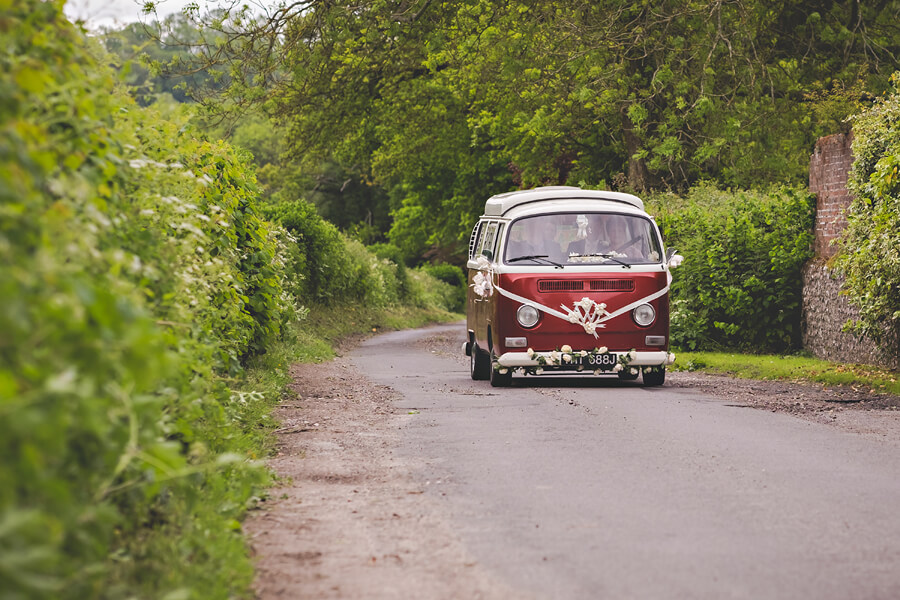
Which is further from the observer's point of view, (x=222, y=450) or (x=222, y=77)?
(x=222, y=77)

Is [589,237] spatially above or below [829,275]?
above

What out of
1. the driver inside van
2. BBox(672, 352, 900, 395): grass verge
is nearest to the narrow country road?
the driver inside van

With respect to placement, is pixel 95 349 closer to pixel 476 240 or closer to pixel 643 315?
pixel 643 315

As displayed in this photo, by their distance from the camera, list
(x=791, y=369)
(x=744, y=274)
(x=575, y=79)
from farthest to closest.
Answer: (x=575, y=79) < (x=744, y=274) < (x=791, y=369)

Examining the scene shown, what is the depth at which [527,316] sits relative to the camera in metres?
14.5

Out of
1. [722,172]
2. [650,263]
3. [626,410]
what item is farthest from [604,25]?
[626,410]

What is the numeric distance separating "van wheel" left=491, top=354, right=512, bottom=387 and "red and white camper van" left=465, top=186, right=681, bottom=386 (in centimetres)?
1

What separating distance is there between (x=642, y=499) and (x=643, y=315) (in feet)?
24.5

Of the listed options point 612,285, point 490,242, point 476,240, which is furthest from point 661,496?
point 476,240

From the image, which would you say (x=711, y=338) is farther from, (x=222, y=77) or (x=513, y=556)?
(x=513, y=556)

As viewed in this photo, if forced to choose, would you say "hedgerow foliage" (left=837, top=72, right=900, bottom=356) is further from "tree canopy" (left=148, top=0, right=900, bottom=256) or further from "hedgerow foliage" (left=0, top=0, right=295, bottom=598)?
"hedgerow foliage" (left=0, top=0, right=295, bottom=598)

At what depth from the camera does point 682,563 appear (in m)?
5.81

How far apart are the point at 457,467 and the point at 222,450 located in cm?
177

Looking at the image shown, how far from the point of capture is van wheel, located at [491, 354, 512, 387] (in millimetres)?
15164
